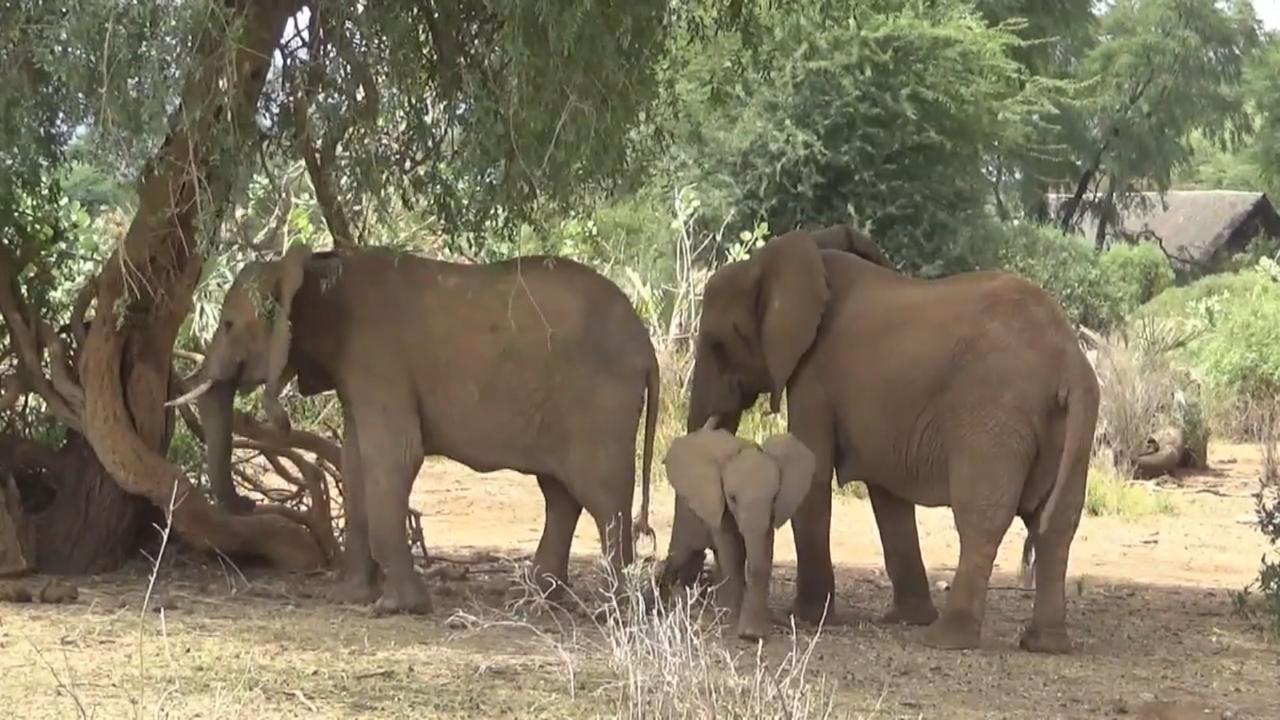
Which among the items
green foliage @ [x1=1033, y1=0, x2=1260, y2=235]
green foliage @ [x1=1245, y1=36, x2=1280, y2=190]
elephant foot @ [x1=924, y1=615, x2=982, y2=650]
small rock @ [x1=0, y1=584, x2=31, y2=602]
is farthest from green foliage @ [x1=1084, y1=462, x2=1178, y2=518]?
green foliage @ [x1=1033, y1=0, x2=1260, y2=235]

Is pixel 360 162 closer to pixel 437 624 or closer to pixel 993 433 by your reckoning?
pixel 437 624

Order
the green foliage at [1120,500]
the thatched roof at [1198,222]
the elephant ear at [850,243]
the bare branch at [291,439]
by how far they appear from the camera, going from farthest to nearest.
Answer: the thatched roof at [1198,222] → the green foliage at [1120,500] → the bare branch at [291,439] → the elephant ear at [850,243]

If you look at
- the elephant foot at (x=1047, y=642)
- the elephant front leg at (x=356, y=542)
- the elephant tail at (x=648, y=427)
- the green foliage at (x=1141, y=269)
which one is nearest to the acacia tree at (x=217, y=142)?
the elephant front leg at (x=356, y=542)

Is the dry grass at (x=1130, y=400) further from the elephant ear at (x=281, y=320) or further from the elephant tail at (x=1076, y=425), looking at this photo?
the elephant ear at (x=281, y=320)

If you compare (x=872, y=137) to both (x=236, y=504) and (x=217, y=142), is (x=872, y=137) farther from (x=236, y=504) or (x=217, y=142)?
(x=217, y=142)

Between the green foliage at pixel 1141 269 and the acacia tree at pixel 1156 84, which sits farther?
the acacia tree at pixel 1156 84

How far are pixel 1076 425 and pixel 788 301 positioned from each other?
5.24 feet

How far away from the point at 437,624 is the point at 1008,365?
2901mm

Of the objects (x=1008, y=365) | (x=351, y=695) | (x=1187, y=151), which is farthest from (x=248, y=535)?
(x=1187, y=151)

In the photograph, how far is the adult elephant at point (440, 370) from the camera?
903cm

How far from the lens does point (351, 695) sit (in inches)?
262

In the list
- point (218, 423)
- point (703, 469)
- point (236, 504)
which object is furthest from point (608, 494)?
point (236, 504)

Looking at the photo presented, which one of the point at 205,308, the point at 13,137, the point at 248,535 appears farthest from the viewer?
the point at 205,308

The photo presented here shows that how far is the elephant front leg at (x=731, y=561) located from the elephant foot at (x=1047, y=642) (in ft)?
4.47
